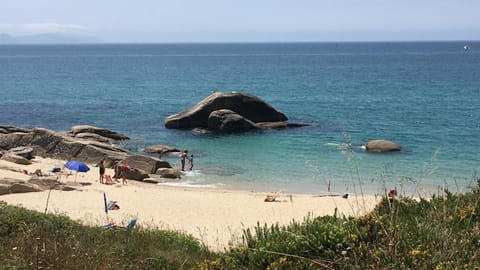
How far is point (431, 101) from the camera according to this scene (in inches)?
2338

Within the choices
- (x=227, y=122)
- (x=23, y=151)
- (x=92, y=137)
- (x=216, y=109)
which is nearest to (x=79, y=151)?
(x=23, y=151)

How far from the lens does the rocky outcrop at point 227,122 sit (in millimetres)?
41312

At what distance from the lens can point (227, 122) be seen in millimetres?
41219

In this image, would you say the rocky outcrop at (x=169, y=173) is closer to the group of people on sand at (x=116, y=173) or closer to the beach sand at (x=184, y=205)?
the group of people on sand at (x=116, y=173)

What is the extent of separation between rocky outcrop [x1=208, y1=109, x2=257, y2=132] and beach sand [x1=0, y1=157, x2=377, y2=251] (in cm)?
1472

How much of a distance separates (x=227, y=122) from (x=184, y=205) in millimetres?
19619

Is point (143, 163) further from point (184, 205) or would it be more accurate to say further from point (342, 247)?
point (342, 247)

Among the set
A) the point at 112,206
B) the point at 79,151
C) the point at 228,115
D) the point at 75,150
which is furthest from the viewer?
the point at 228,115

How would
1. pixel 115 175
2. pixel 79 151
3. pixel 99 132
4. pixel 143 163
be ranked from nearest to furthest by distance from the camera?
pixel 115 175
pixel 143 163
pixel 79 151
pixel 99 132

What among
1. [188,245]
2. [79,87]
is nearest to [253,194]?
[188,245]

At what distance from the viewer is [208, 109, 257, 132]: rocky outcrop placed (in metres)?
41.3

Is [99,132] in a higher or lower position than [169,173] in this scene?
higher

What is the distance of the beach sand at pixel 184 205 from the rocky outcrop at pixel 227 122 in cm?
1472

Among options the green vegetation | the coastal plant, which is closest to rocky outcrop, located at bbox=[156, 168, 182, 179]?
the coastal plant
